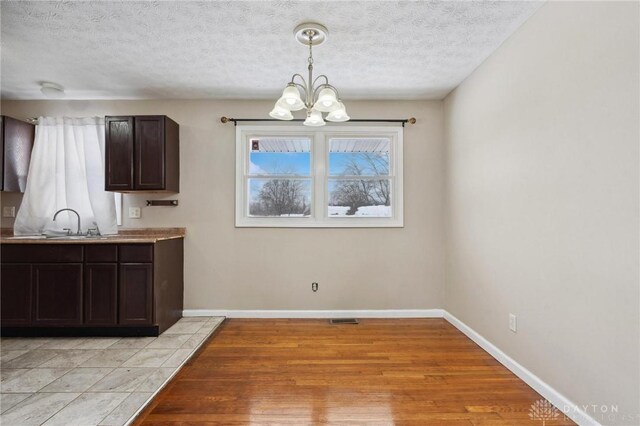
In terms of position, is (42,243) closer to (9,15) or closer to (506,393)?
(9,15)

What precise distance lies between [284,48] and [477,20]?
1.51 metres

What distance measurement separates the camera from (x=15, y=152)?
360 centimetres

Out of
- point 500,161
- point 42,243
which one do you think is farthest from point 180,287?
point 500,161

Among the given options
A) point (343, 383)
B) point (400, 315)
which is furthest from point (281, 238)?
point (343, 383)

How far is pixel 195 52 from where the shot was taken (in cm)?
283

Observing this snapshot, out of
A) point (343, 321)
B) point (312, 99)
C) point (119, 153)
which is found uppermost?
point (312, 99)

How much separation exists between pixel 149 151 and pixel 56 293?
5.42ft

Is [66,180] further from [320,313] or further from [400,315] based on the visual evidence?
[400,315]

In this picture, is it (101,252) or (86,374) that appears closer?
(86,374)

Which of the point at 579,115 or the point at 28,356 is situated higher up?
the point at 579,115

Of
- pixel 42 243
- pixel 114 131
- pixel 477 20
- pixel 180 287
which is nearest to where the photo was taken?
pixel 477 20

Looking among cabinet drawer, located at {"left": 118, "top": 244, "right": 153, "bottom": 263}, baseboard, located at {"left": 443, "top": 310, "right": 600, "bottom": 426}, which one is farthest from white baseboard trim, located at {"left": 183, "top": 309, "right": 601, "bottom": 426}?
cabinet drawer, located at {"left": 118, "top": 244, "right": 153, "bottom": 263}

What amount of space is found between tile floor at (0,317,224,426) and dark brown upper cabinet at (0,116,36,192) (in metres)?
1.68

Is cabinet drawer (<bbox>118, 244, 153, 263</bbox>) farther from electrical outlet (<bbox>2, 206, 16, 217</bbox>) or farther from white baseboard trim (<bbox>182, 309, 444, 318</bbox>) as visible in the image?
electrical outlet (<bbox>2, 206, 16, 217</bbox>)
